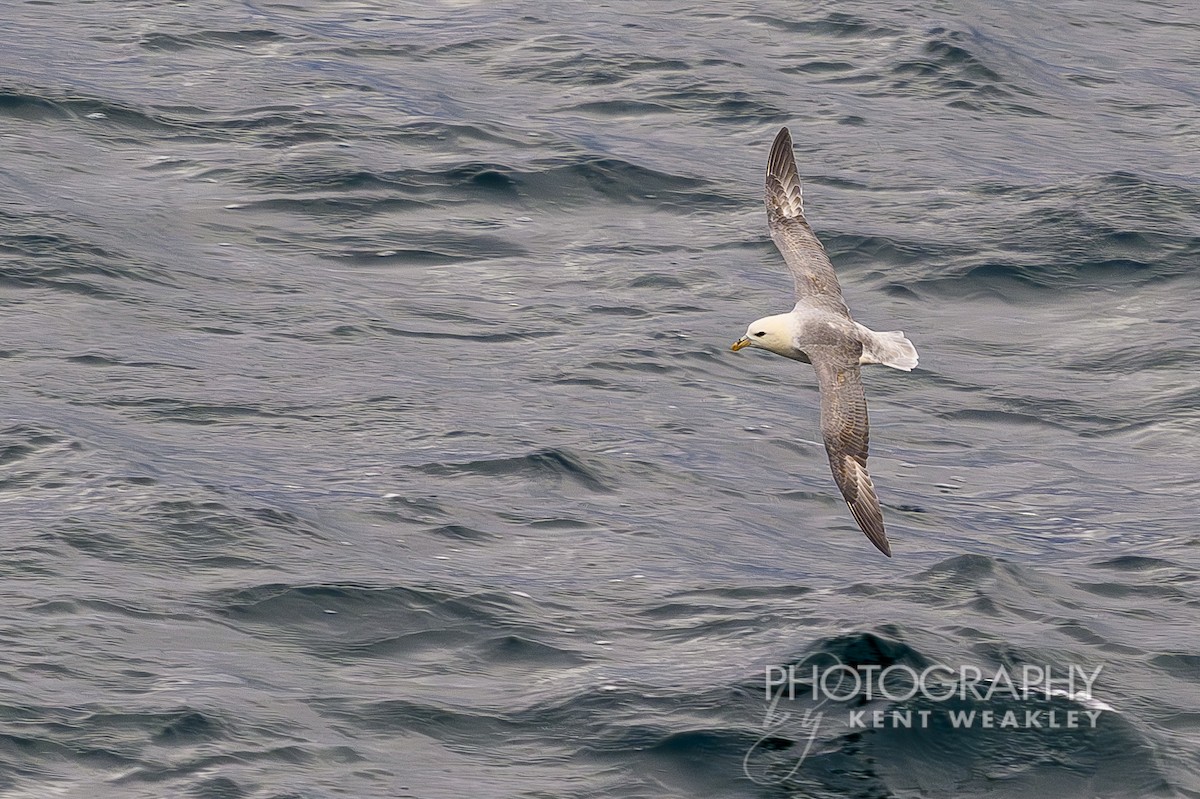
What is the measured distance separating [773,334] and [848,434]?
3.40ft

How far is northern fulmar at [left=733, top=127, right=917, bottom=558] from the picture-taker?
11.5 m

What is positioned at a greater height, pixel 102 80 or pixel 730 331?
pixel 102 80

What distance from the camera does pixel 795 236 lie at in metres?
13.9

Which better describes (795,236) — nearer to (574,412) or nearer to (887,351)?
(887,351)

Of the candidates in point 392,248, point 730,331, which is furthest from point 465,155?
point 730,331

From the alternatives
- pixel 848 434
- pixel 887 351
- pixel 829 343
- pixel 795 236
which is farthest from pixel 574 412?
pixel 848 434

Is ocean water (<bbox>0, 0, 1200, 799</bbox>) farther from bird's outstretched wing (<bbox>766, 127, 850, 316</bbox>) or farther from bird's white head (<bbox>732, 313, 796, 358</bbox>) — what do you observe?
bird's outstretched wing (<bbox>766, 127, 850, 316</bbox>)

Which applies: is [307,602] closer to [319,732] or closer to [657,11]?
[319,732]

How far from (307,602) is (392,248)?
620 cm

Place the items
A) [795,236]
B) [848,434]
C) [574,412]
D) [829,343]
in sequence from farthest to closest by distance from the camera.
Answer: [574,412], [795,236], [829,343], [848,434]

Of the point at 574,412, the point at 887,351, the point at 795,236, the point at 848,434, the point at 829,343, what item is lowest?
the point at 574,412

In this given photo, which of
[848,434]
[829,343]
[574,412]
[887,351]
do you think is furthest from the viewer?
[574,412]

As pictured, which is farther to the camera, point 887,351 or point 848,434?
point 887,351

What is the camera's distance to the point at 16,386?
13914 millimetres
